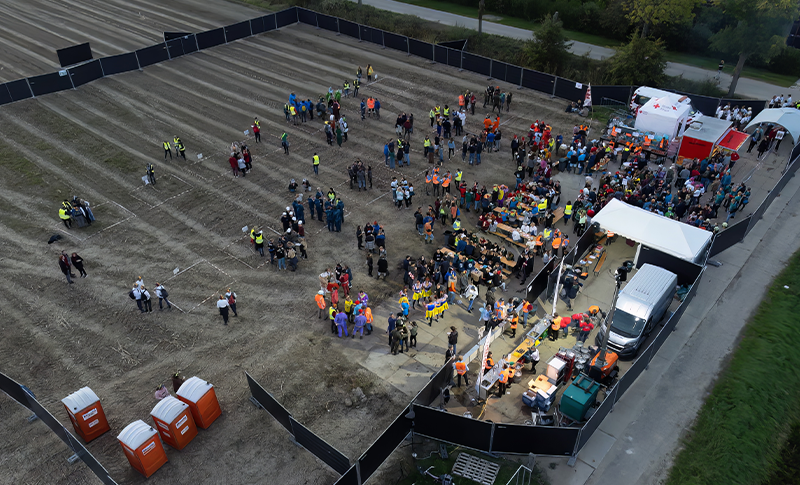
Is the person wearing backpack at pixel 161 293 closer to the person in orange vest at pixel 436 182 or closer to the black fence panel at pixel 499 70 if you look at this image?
the person in orange vest at pixel 436 182

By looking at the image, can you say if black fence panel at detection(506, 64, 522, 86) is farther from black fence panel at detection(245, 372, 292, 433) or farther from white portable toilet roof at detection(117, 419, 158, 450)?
white portable toilet roof at detection(117, 419, 158, 450)

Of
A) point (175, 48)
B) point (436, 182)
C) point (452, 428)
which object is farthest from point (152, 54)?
point (452, 428)

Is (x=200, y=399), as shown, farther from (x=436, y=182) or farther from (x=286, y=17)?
(x=286, y=17)

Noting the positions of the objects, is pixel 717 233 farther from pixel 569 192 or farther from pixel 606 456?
pixel 606 456

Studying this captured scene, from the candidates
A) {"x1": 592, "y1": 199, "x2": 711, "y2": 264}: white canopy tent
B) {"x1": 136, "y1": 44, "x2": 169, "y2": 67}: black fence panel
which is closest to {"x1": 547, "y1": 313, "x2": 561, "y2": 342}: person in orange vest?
{"x1": 592, "y1": 199, "x2": 711, "y2": 264}: white canopy tent

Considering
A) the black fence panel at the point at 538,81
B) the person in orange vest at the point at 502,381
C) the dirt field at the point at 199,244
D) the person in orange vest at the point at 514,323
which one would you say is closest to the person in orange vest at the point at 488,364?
the person in orange vest at the point at 502,381
